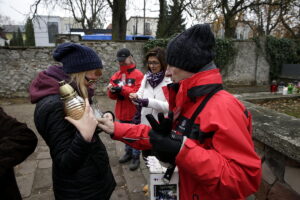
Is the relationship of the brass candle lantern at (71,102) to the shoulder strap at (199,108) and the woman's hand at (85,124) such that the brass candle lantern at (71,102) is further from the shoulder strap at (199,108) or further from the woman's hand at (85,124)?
the shoulder strap at (199,108)

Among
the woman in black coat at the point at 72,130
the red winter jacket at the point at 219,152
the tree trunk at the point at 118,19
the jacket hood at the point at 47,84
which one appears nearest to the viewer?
the red winter jacket at the point at 219,152

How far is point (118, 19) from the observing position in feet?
39.2

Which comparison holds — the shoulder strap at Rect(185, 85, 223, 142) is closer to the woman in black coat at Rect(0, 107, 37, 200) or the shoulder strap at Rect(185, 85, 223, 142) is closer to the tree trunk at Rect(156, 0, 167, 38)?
the woman in black coat at Rect(0, 107, 37, 200)

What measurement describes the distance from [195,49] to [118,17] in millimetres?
11603

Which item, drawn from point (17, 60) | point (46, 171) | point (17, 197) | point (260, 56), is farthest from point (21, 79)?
point (260, 56)

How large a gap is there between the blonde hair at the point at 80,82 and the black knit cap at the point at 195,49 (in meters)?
0.68

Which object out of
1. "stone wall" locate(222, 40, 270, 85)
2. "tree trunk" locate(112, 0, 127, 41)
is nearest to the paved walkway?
"tree trunk" locate(112, 0, 127, 41)

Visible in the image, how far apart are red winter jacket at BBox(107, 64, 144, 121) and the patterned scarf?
0.58 meters

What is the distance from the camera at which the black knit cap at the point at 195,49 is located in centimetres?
131

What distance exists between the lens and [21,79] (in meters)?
8.78

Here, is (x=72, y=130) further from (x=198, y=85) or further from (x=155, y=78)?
(x=155, y=78)

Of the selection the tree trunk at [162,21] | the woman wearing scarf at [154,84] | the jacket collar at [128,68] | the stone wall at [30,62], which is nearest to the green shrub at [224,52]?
the tree trunk at [162,21]

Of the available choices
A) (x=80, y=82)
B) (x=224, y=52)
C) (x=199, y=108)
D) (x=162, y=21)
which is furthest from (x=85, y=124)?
(x=162, y=21)

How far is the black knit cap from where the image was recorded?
4.31 ft
